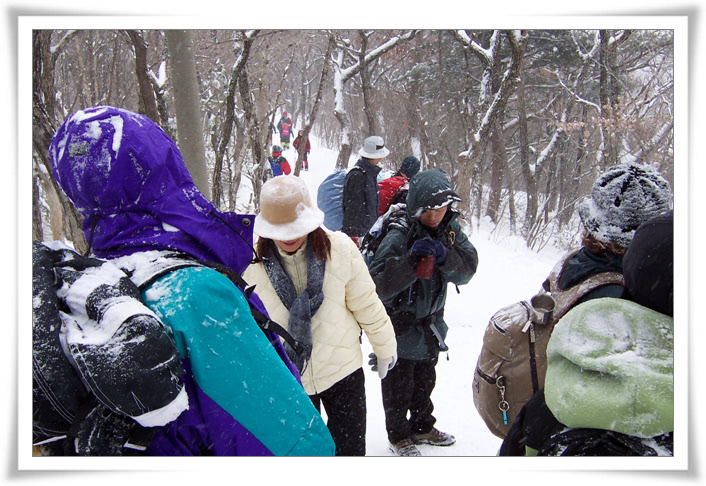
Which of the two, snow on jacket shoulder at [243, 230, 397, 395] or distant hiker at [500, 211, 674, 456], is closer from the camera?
distant hiker at [500, 211, 674, 456]

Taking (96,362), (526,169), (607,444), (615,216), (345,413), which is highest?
(526,169)

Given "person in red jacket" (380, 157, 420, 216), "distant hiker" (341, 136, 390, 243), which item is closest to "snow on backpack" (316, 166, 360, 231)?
"distant hiker" (341, 136, 390, 243)

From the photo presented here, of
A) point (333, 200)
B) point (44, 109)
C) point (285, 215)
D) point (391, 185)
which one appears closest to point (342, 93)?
point (391, 185)

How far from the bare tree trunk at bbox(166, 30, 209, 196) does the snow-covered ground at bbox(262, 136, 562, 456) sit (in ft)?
7.82

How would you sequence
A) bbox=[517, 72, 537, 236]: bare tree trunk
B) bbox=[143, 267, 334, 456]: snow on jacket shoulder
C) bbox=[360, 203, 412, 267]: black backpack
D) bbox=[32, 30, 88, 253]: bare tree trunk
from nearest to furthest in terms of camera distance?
1. bbox=[143, 267, 334, 456]: snow on jacket shoulder
2. bbox=[360, 203, 412, 267]: black backpack
3. bbox=[32, 30, 88, 253]: bare tree trunk
4. bbox=[517, 72, 537, 236]: bare tree trunk

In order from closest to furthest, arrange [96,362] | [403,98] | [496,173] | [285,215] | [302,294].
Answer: [96,362]
[285,215]
[302,294]
[496,173]
[403,98]

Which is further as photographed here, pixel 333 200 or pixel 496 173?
pixel 496 173

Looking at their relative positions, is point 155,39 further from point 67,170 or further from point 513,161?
point 513,161

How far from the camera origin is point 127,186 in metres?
1.06

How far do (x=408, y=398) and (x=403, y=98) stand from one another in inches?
510

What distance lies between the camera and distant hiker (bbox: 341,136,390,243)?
5086 millimetres

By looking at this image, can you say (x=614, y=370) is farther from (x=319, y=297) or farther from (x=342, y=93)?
(x=342, y=93)

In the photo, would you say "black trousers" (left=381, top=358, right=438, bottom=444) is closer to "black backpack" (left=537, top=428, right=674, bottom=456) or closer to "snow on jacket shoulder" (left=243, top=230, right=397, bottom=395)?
"snow on jacket shoulder" (left=243, top=230, right=397, bottom=395)

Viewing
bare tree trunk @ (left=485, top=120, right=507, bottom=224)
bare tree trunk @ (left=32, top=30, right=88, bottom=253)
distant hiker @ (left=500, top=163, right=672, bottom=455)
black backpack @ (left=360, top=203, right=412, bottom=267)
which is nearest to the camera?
distant hiker @ (left=500, top=163, right=672, bottom=455)
